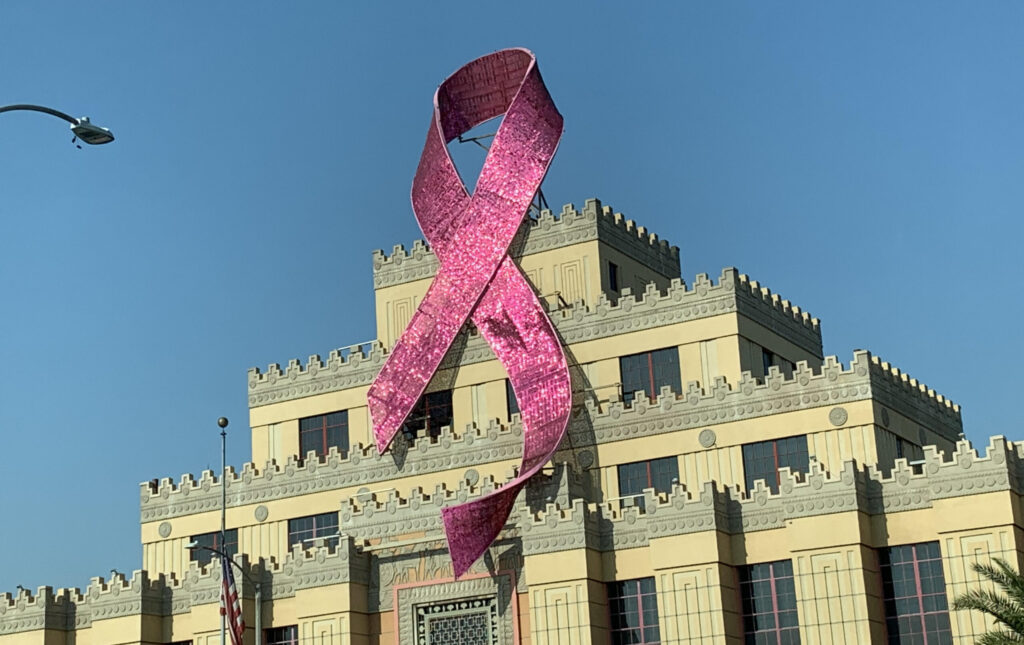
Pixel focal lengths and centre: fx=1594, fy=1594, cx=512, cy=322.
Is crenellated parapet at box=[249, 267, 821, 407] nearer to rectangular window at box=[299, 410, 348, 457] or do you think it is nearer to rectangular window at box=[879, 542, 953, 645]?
rectangular window at box=[299, 410, 348, 457]

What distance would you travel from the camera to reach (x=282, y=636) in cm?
5062

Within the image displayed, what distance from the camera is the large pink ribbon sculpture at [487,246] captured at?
5159cm

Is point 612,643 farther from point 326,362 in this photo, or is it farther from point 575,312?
point 326,362

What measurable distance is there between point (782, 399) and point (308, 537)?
56.2 ft

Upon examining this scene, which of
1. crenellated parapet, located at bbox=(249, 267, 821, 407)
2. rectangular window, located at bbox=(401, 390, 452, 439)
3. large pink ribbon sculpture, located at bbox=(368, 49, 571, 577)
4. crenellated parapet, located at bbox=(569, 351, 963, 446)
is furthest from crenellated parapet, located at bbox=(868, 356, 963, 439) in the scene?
rectangular window, located at bbox=(401, 390, 452, 439)

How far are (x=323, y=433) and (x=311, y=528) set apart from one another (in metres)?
3.87

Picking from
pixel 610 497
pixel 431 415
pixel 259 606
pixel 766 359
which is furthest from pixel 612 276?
pixel 259 606

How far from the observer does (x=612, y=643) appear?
45969mm

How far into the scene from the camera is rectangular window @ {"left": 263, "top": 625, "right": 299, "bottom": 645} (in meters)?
50.2

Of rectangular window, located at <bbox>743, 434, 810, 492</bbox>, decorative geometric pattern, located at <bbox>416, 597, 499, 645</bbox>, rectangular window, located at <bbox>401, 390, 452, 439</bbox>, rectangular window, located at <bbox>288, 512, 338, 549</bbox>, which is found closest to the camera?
decorative geometric pattern, located at <bbox>416, 597, 499, 645</bbox>

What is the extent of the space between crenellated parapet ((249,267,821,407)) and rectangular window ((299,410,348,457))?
1.00 metres

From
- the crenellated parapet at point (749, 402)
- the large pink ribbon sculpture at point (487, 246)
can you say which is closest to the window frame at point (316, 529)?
the large pink ribbon sculpture at point (487, 246)

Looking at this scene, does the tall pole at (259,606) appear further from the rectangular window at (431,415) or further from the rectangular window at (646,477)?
the rectangular window at (646,477)

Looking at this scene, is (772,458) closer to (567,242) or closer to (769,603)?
(769,603)
